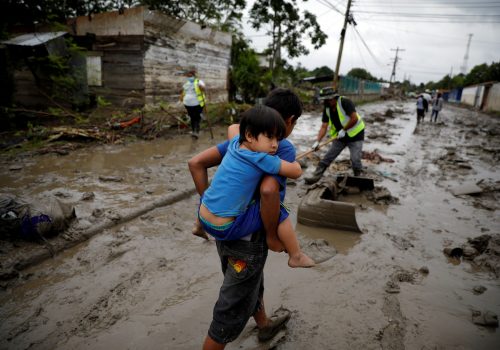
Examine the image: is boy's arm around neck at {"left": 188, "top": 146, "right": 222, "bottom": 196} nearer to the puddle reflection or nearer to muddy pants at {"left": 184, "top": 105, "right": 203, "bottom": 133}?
the puddle reflection

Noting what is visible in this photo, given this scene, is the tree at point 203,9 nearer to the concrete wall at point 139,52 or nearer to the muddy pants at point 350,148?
the concrete wall at point 139,52

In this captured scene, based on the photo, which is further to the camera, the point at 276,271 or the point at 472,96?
the point at 472,96

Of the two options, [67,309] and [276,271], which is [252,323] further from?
[67,309]

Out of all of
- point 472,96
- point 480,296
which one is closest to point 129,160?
point 480,296

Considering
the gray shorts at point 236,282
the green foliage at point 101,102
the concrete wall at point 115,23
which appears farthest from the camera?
the concrete wall at point 115,23

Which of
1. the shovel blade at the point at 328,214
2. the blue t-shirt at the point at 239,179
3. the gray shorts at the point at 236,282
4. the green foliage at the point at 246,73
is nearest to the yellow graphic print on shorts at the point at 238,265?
the gray shorts at the point at 236,282

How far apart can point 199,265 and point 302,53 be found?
69.3 feet

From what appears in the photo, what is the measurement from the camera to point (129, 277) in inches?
99.2

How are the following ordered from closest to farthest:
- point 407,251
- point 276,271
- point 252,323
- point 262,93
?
point 252,323, point 276,271, point 407,251, point 262,93

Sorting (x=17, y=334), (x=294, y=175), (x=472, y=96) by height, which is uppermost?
(x=472, y=96)

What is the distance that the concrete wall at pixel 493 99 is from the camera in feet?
90.1

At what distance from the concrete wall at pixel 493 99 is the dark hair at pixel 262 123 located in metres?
34.3

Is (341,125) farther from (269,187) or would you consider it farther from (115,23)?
(115,23)

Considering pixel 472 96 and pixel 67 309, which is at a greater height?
pixel 472 96
